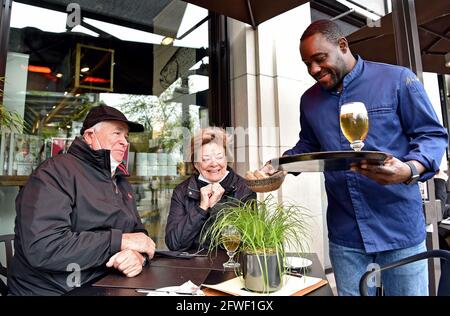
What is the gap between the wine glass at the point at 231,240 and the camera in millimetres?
951

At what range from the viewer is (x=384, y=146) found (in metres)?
1.11

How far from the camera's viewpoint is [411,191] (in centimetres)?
113

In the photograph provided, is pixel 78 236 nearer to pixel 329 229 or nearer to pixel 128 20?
pixel 329 229

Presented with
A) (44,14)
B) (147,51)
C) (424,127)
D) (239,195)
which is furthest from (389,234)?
(44,14)

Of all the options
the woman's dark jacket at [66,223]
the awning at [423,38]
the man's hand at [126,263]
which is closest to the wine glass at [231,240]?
the man's hand at [126,263]

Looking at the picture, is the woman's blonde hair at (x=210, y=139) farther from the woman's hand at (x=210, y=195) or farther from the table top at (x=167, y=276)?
the table top at (x=167, y=276)

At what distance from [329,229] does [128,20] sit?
8.79 ft

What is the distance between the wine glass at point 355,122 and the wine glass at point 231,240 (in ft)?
1.49

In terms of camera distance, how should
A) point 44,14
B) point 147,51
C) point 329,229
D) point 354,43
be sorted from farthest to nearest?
point 147,51 < point 354,43 < point 44,14 < point 329,229

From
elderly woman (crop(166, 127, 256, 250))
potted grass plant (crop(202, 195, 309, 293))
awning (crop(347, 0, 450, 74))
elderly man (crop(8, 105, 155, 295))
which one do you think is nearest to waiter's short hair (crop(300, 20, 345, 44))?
potted grass plant (crop(202, 195, 309, 293))

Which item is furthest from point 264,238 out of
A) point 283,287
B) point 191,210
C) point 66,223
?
point 191,210

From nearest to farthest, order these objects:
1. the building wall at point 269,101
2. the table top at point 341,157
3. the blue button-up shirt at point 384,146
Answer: the table top at point 341,157, the blue button-up shirt at point 384,146, the building wall at point 269,101

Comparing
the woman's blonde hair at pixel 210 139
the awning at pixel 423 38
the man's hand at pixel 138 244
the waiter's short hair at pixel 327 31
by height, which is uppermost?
the awning at pixel 423 38

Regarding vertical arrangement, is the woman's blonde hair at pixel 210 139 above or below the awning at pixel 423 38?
below
